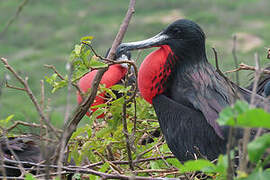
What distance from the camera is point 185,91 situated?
213cm

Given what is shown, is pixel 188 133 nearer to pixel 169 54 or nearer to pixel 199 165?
pixel 169 54

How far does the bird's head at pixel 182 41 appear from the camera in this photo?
7.32ft

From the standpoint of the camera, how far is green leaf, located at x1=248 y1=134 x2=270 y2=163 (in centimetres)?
112

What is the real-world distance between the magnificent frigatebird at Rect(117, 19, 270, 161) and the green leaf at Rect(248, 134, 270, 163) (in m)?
0.74

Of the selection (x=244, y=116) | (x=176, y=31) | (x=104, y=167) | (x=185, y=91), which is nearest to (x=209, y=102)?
(x=185, y=91)

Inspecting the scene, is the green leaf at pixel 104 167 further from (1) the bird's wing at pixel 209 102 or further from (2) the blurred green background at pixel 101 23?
(2) the blurred green background at pixel 101 23

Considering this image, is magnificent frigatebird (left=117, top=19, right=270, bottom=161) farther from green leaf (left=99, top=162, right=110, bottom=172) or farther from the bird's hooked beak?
green leaf (left=99, top=162, right=110, bottom=172)

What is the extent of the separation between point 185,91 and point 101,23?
23.9ft

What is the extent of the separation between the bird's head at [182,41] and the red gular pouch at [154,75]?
0.04 meters

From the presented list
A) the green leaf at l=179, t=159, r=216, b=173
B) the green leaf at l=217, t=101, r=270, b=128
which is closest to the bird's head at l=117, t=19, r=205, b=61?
the green leaf at l=179, t=159, r=216, b=173

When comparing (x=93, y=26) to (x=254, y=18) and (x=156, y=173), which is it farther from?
(x=156, y=173)

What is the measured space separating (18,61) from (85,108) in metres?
6.57

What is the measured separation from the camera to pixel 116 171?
70.7 inches

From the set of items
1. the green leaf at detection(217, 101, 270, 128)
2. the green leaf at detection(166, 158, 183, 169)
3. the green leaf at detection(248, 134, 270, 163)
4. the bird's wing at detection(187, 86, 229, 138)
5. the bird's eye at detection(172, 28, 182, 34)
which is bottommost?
the green leaf at detection(166, 158, 183, 169)
